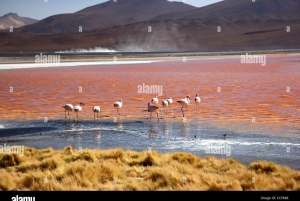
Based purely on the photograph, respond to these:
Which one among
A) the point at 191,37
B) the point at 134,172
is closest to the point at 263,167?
the point at 134,172

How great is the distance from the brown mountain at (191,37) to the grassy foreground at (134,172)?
3691 inches

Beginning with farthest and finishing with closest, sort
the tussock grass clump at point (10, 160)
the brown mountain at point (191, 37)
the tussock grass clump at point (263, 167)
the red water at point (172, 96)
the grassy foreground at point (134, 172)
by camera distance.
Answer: the brown mountain at point (191, 37)
the red water at point (172, 96)
the tussock grass clump at point (10, 160)
the tussock grass clump at point (263, 167)
the grassy foreground at point (134, 172)

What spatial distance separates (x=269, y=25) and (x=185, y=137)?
140 m

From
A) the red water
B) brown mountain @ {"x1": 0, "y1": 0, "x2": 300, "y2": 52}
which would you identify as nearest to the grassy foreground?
the red water

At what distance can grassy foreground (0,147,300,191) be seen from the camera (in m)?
7.49

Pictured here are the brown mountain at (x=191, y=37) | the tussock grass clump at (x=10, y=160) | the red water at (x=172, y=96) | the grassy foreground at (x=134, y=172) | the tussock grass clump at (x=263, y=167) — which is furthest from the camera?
the brown mountain at (x=191, y=37)

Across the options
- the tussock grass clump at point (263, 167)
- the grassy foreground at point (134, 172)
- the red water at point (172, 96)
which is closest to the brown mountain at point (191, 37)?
the red water at point (172, 96)

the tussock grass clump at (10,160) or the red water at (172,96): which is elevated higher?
the red water at (172,96)

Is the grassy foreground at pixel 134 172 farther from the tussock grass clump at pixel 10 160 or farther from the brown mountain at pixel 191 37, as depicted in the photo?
the brown mountain at pixel 191 37

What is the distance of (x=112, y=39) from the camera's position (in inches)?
5236

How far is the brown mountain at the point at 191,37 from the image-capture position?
111438 millimetres

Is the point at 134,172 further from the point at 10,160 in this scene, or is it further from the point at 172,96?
the point at 172,96

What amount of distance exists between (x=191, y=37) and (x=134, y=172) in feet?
396

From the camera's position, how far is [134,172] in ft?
28.4
